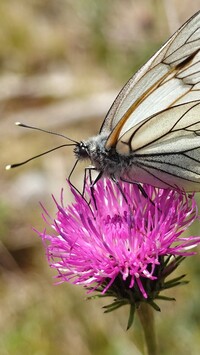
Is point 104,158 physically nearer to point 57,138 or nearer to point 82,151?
point 82,151

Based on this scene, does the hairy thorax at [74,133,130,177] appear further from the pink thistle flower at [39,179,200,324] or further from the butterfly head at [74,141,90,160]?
the pink thistle flower at [39,179,200,324]

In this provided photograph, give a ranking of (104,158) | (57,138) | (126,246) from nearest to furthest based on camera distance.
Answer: (126,246), (104,158), (57,138)

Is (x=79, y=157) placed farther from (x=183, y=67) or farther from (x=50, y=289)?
(x=50, y=289)

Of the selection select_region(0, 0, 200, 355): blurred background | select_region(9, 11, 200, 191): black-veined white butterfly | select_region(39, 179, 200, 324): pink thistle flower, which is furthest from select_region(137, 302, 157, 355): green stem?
select_region(0, 0, 200, 355): blurred background

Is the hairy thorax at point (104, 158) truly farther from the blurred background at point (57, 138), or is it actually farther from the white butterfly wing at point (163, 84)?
the blurred background at point (57, 138)

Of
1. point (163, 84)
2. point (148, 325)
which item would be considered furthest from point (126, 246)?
point (163, 84)

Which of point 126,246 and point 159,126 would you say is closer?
point 126,246
